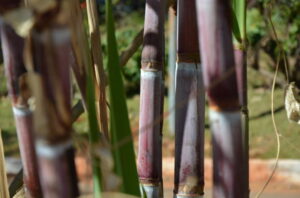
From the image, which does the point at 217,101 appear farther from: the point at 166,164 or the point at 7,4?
the point at 166,164

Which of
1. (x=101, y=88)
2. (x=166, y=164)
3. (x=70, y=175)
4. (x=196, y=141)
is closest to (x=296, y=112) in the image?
(x=196, y=141)

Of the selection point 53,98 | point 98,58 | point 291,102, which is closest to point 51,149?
point 53,98

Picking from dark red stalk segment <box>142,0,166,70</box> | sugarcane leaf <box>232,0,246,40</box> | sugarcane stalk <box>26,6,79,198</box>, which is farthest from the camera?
dark red stalk segment <box>142,0,166,70</box>

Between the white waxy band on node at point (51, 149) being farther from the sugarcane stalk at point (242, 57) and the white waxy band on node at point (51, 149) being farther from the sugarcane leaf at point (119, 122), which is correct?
the sugarcane stalk at point (242, 57)

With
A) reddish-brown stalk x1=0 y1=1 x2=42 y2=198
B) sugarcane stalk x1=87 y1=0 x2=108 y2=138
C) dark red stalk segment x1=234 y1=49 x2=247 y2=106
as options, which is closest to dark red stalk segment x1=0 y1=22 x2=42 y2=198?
reddish-brown stalk x1=0 y1=1 x2=42 y2=198

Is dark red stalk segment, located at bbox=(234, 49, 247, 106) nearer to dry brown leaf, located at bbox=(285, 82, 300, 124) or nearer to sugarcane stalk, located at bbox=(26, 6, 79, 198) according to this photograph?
dry brown leaf, located at bbox=(285, 82, 300, 124)

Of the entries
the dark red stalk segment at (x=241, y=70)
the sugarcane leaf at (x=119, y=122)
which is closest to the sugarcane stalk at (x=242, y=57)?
the dark red stalk segment at (x=241, y=70)
